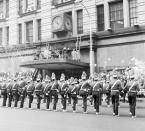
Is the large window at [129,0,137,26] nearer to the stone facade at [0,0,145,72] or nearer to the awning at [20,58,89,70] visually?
the stone facade at [0,0,145,72]

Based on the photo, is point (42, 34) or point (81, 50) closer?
point (81, 50)

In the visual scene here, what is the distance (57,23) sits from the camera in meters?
33.5

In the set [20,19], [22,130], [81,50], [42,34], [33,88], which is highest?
[20,19]

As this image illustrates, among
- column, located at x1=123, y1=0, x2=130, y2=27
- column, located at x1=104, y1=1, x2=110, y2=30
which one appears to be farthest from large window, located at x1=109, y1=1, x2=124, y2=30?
column, located at x1=123, y1=0, x2=130, y2=27

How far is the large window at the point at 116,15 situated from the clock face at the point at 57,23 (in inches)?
219

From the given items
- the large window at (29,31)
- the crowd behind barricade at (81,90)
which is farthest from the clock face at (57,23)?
the crowd behind barricade at (81,90)

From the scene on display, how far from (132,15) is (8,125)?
20267 mm

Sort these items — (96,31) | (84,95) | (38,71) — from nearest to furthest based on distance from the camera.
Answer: (84,95) < (96,31) < (38,71)

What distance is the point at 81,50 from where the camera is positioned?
105ft

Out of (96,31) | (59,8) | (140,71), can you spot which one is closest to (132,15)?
(96,31)

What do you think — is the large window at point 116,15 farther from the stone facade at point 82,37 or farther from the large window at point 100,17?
the large window at point 100,17

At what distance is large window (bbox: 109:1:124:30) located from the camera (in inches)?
1185

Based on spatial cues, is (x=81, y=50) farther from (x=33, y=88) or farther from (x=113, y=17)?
(x=33, y=88)

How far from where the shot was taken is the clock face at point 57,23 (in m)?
33.0
